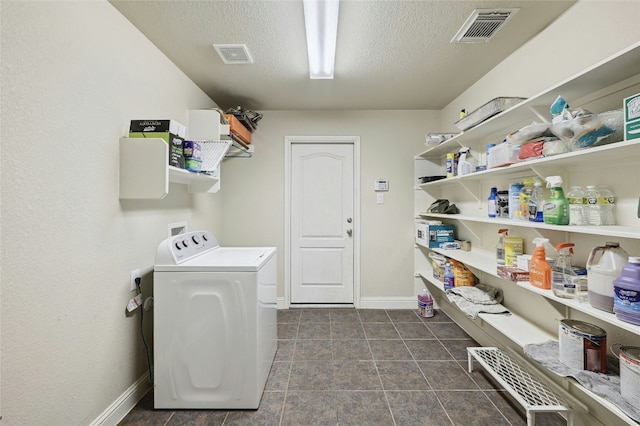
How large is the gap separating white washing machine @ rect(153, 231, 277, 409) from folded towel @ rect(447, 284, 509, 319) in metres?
1.51

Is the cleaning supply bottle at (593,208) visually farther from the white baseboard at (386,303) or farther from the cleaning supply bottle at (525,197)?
the white baseboard at (386,303)

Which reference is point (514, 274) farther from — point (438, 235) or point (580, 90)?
point (438, 235)

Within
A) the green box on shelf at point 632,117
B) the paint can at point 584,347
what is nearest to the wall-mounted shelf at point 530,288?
the paint can at point 584,347

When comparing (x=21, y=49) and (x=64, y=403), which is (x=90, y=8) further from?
(x=64, y=403)

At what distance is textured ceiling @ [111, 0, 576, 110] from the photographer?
1548 millimetres

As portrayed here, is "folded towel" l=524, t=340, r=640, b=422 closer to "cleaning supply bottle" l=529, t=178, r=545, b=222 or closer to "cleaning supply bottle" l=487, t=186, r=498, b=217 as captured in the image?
"cleaning supply bottle" l=529, t=178, r=545, b=222

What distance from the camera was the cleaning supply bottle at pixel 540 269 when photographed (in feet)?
4.63

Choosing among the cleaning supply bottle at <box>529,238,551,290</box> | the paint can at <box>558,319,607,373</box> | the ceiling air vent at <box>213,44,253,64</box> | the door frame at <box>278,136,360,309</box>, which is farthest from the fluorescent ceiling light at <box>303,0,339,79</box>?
the paint can at <box>558,319,607,373</box>

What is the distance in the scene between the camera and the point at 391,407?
63.7 inches

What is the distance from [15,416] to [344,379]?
5.34 ft

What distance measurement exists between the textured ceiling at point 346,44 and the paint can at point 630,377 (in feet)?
5.79

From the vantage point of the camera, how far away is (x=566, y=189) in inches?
59.6

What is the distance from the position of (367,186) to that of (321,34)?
5.94 ft

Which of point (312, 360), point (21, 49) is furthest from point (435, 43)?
point (312, 360)
